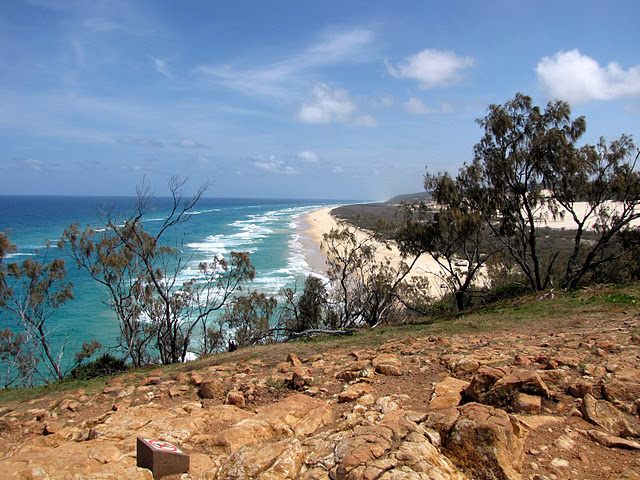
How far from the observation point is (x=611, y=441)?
359 cm

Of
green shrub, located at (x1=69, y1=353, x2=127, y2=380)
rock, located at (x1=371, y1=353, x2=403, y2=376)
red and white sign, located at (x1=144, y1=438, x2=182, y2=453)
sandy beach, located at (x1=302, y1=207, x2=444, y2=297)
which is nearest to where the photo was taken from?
red and white sign, located at (x1=144, y1=438, x2=182, y2=453)

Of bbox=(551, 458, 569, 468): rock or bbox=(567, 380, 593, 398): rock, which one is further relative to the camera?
bbox=(567, 380, 593, 398): rock

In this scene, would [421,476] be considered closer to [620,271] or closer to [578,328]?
[578,328]

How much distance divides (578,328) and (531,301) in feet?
20.6

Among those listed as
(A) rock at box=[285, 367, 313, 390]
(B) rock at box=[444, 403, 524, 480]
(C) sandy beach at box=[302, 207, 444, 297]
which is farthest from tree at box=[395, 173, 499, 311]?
(B) rock at box=[444, 403, 524, 480]

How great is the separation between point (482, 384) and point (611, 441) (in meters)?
1.32

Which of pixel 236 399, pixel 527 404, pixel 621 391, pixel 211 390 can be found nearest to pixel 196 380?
pixel 211 390

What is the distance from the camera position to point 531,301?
603 inches

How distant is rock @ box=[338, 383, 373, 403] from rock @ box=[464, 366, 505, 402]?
1463mm

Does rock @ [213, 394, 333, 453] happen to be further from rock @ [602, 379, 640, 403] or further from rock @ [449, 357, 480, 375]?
rock @ [602, 379, 640, 403]

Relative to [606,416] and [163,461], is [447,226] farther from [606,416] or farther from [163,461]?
[163,461]

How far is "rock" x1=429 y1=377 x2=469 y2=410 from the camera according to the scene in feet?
15.7

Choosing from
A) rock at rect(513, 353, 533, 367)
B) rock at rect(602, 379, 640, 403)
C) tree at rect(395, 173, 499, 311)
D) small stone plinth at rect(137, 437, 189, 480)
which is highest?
tree at rect(395, 173, 499, 311)

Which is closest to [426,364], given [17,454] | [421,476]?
[421,476]
